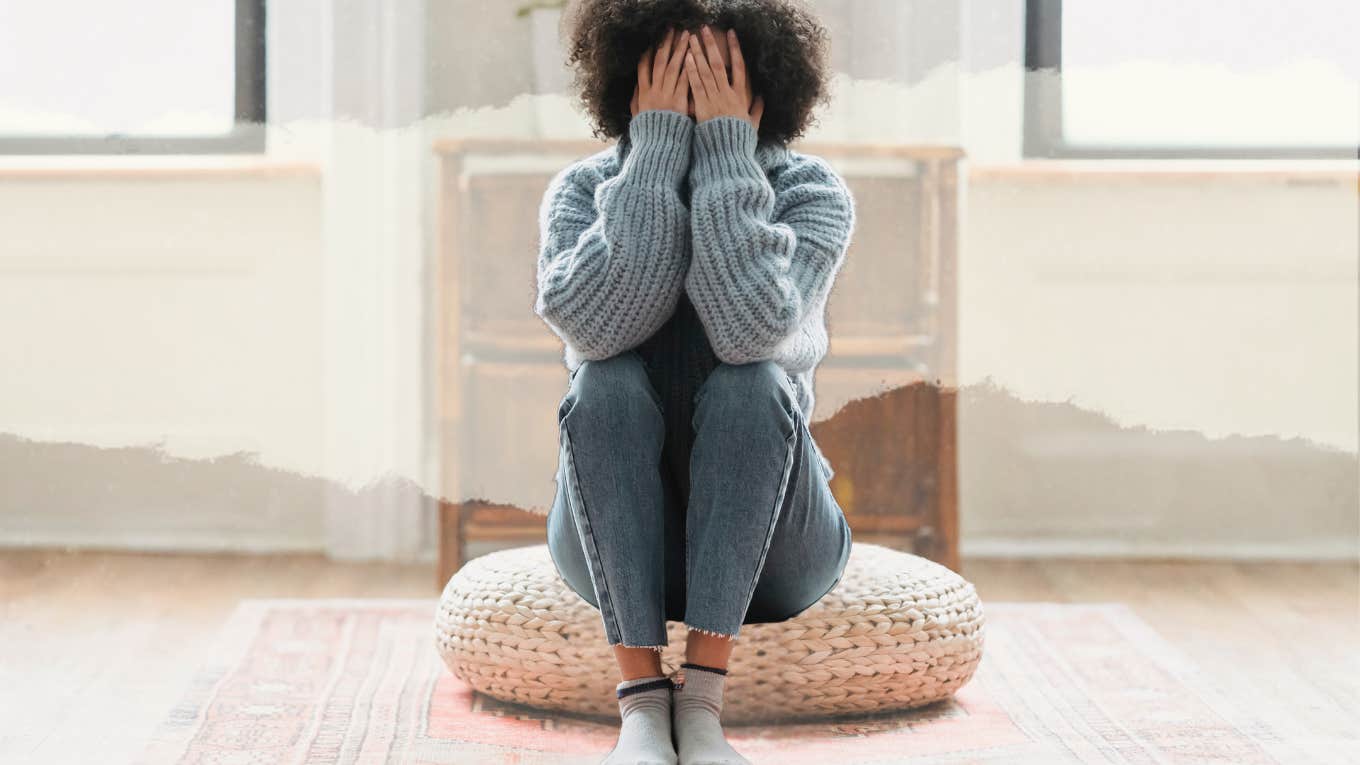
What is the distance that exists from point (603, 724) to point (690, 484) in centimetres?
43

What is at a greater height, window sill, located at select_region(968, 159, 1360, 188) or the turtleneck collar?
window sill, located at select_region(968, 159, 1360, 188)

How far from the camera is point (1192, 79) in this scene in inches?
102

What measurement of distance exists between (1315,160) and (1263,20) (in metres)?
0.27

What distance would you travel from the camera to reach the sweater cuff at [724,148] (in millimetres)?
1508

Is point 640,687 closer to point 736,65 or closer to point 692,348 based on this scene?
point 692,348

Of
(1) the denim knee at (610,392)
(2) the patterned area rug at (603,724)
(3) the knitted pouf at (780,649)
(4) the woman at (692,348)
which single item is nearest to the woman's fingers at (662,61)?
(4) the woman at (692,348)

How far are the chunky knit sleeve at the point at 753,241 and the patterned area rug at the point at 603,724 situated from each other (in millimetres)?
497

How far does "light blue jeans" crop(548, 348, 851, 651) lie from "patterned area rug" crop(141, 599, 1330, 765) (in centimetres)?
26

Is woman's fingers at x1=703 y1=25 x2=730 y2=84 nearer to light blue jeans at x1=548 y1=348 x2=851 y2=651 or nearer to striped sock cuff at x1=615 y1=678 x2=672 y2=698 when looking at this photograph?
light blue jeans at x1=548 y1=348 x2=851 y2=651

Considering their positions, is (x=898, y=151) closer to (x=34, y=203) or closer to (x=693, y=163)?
(x=693, y=163)

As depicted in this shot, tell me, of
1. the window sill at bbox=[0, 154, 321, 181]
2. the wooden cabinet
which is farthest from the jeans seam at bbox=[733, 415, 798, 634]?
the window sill at bbox=[0, 154, 321, 181]

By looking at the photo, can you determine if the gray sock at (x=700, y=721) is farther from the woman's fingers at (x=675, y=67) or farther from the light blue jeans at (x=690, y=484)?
the woman's fingers at (x=675, y=67)

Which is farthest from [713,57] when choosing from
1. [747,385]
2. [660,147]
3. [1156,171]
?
[1156,171]

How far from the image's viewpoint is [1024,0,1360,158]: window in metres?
2.57
